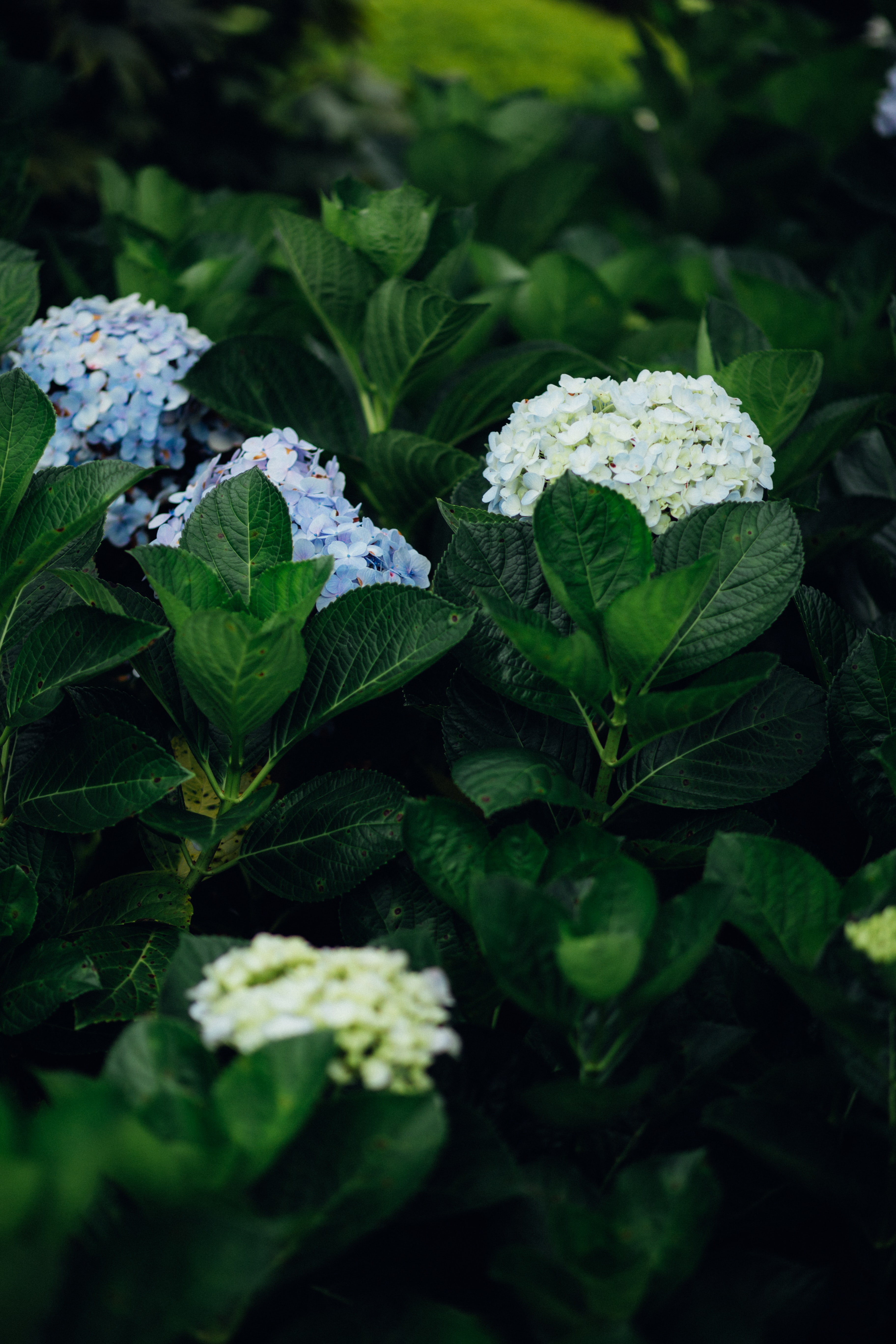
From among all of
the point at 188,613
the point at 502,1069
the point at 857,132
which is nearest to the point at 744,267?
the point at 857,132

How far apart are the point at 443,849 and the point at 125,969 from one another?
0.39 metres

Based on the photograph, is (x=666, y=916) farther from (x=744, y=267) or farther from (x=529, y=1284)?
(x=744, y=267)

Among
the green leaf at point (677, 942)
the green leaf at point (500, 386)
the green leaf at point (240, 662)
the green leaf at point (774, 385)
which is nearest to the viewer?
the green leaf at point (677, 942)

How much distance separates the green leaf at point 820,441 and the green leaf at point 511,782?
2.19 ft

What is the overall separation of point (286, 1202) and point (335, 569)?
0.70 m

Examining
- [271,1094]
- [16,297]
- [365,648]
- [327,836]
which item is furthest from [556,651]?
[16,297]

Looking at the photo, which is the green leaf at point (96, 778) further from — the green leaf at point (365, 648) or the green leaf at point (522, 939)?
the green leaf at point (522, 939)

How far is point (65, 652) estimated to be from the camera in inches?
42.6

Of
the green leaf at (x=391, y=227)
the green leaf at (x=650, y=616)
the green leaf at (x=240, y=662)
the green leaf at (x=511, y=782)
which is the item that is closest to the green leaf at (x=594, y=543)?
the green leaf at (x=650, y=616)

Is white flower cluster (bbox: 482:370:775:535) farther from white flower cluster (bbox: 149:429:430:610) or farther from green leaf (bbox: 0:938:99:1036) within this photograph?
green leaf (bbox: 0:938:99:1036)

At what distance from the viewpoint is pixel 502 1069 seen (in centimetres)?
93

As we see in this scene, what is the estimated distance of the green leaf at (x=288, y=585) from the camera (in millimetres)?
1074

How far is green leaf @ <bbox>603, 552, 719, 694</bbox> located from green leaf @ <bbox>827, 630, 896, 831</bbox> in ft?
0.70

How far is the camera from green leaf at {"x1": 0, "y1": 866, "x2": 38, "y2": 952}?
3.34 feet
